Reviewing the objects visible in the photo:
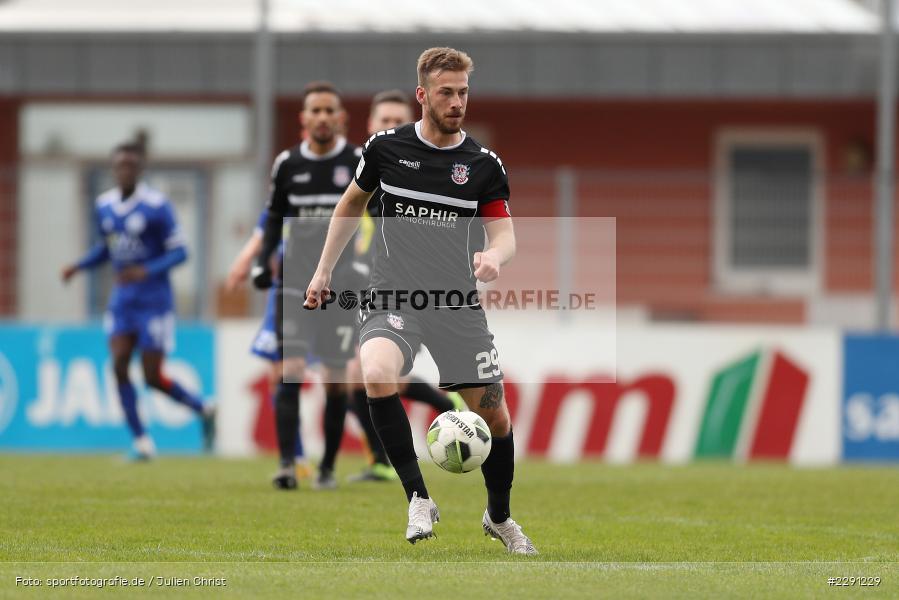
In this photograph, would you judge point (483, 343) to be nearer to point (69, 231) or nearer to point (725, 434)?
point (725, 434)

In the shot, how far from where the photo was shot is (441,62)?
6.79 meters

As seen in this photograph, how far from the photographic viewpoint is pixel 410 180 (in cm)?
693

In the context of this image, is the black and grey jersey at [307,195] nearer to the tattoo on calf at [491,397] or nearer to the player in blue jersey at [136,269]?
the tattoo on calf at [491,397]

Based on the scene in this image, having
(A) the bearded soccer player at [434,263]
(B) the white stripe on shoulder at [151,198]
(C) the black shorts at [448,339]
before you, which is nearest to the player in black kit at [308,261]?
(A) the bearded soccer player at [434,263]

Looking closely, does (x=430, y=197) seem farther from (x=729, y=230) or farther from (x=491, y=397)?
(x=729, y=230)

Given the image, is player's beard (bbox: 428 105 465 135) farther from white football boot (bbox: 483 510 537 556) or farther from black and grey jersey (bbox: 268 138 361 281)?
black and grey jersey (bbox: 268 138 361 281)

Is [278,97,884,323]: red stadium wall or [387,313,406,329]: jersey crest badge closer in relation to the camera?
[387,313,406,329]: jersey crest badge

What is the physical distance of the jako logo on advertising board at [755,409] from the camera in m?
13.8

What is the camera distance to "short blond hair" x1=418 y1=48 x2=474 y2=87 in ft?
22.3

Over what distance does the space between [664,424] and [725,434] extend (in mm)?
530

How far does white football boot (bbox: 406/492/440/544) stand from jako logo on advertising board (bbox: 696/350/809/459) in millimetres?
7480

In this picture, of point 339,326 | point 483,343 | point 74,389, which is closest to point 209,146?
point 74,389

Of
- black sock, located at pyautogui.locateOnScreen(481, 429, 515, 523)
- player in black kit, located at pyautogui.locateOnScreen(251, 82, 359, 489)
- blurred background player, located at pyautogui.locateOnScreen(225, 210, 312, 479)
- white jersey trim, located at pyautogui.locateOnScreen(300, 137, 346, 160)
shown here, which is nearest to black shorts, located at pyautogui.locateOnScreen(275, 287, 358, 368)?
player in black kit, located at pyautogui.locateOnScreen(251, 82, 359, 489)

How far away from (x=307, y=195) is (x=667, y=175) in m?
5.77
